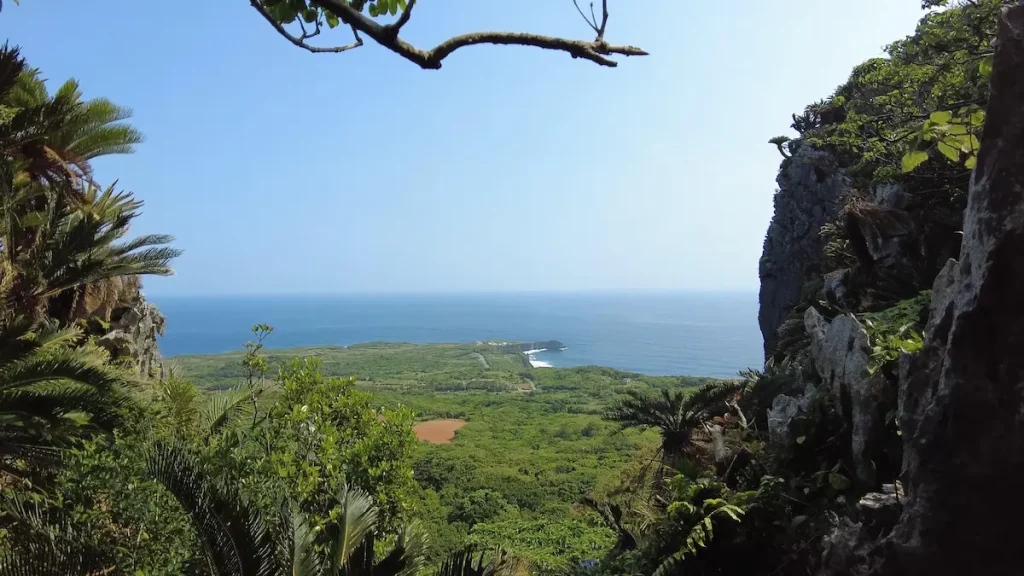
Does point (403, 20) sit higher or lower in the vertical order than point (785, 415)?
higher

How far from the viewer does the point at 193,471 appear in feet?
12.5

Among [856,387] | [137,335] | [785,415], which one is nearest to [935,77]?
[856,387]

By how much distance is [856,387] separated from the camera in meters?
5.37

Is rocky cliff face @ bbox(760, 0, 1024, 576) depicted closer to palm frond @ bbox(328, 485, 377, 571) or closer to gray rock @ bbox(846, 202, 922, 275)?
palm frond @ bbox(328, 485, 377, 571)

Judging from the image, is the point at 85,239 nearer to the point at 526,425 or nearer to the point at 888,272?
the point at 888,272

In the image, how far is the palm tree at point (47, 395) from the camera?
20.5 ft

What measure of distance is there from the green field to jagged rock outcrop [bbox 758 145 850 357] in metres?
6.90

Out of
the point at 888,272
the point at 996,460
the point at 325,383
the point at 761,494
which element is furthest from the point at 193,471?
the point at 888,272

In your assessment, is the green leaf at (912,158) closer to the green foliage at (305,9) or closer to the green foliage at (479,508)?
the green foliage at (305,9)

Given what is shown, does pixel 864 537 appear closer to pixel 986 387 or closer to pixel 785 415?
pixel 986 387

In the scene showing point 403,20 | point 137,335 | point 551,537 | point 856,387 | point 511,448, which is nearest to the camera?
point 403,20

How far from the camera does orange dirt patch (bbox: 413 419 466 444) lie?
36.6 meters

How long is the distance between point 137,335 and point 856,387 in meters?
13.2

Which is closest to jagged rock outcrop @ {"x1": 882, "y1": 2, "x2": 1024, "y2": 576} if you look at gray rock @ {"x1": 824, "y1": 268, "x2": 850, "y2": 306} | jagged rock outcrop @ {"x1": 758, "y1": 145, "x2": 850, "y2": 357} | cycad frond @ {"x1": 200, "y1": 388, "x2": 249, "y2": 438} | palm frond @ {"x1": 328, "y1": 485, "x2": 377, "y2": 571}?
palm frond @ {"x1": 328, "y1": 485, "x2": 377, "y2": 571}
